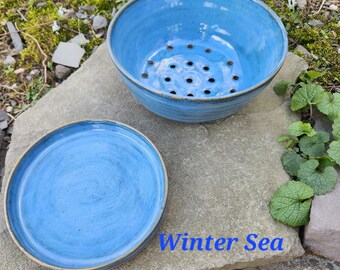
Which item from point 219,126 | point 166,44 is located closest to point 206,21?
point 166,44

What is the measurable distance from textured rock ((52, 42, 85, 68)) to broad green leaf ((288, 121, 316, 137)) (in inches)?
48.8

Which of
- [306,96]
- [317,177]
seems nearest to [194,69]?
[306,96]

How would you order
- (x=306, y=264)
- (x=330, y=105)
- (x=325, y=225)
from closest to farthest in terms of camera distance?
(x=325, y=225)
(x=306, y=264)
(x=330, y=105)

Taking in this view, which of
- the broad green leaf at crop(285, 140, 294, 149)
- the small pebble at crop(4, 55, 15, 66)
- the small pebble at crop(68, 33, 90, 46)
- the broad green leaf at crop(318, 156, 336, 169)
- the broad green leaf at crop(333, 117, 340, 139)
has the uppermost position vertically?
the broad green leaf at crop(333, 117, 340, 139)

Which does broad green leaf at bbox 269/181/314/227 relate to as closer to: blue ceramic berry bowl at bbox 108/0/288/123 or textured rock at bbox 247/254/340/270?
textured rock at bbox 247/254/340/270

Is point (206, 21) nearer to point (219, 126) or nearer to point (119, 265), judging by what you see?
point (219, 126)

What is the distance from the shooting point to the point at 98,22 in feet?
8.26

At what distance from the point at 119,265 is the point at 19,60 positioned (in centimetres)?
145

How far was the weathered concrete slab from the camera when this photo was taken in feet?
5.25

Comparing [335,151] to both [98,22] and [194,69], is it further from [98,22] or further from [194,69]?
→ [98,22]

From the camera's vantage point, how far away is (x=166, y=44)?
6.83 feet

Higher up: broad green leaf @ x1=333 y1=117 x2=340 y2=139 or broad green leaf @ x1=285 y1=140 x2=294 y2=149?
broad green leaf @ x1=333 y1=117 x2=340 y2=139

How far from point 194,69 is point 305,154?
647mm

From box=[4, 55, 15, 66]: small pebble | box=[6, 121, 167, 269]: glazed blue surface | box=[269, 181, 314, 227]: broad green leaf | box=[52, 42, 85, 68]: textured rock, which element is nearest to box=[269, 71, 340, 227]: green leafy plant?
box=[269, 181, 314, 227]: broad green leaf
